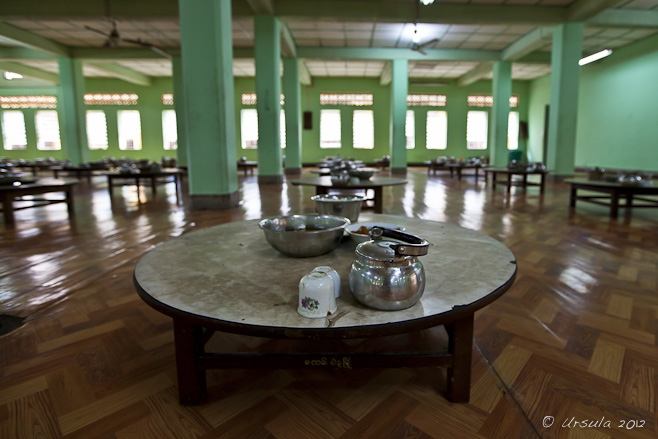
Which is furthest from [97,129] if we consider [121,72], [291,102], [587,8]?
[587,8]

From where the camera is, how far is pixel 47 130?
16.7m

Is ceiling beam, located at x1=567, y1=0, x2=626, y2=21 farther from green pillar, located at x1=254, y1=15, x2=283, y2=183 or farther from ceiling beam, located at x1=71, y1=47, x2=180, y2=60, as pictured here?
ceiling beam, located at x1=71, y1=47, x2=180, y2=60

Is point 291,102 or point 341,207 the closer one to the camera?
point 341,207

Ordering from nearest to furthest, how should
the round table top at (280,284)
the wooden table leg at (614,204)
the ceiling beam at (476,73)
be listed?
the round table top at (280,284) < the wooden table leg at (614,204) < the ceiling beam at (476,73)

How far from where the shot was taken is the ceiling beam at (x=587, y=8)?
755 centimetres

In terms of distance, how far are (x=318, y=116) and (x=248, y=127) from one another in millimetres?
2968

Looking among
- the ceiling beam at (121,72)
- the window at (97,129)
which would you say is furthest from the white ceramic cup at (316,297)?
the window at (97,129)

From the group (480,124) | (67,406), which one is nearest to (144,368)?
(67,406)

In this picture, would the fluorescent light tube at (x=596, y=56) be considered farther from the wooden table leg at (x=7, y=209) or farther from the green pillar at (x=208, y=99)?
the wooden table leg at (x=7, y=209)

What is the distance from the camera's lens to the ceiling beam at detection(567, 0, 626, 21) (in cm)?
755

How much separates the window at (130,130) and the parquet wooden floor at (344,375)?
15.4 meters

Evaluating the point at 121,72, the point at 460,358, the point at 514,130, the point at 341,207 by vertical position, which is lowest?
the point at 460,358

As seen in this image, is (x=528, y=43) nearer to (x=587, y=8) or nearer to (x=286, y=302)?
(x=587, y=8)

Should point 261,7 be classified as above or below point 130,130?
above
